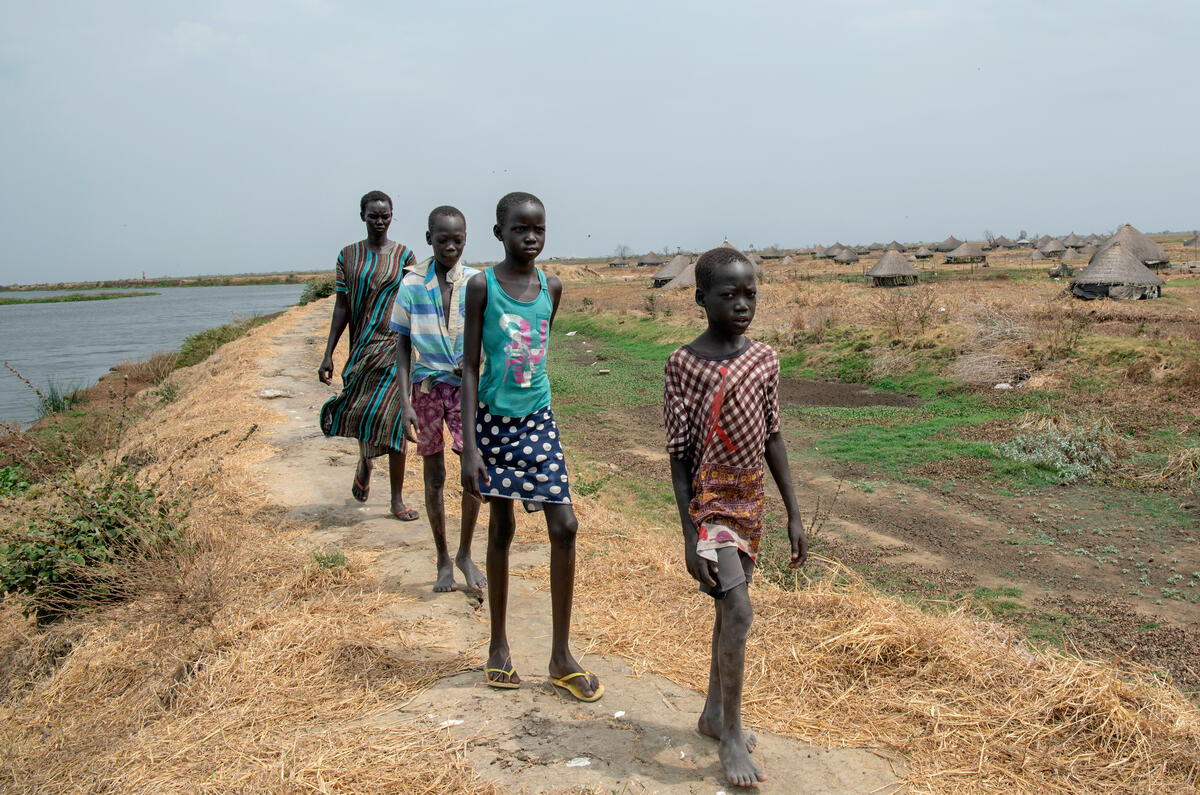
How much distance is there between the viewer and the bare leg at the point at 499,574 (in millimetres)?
2824

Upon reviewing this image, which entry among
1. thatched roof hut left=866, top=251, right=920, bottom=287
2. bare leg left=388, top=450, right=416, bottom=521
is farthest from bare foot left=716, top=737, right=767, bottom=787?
thatched roof hut left=866, top=251, right=920, bottom=287

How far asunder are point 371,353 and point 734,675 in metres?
3.07

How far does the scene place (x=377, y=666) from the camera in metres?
3.02

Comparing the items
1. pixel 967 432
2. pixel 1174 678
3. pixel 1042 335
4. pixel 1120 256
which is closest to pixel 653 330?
pixel 1042 335

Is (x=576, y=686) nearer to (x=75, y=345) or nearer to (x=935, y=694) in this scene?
(x=935, y=694)

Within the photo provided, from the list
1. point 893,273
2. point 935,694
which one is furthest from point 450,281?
point 893,273

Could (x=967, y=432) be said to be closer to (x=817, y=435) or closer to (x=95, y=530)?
(x=817, y=435)

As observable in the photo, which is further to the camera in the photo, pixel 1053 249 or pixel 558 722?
pixel 1053 249

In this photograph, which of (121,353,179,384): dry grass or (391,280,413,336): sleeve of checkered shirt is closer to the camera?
(391,280,413,336): sleeve of checkered shirt

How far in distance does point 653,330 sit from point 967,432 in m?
11.7

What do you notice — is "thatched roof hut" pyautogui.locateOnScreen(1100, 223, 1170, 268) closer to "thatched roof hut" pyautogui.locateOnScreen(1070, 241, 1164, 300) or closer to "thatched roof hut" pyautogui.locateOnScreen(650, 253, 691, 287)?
"thatched roof hut" pyautogui.locateOnScreen(1070, 241, 1164, 300)

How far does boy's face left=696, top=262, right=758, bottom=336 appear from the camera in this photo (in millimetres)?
2301

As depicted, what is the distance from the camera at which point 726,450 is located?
2346 millimetres

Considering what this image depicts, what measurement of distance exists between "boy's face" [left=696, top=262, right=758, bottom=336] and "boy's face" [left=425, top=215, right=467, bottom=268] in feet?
5.64
